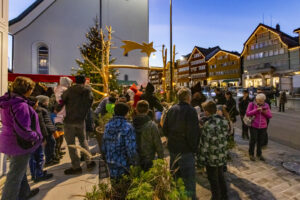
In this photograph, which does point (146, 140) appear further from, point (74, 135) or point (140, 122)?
point (74, 135)

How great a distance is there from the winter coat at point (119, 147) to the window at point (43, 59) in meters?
17.6

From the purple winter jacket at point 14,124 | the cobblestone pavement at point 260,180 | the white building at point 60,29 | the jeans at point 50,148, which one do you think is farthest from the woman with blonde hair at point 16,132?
the white building at point 60,29

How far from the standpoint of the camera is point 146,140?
8.14ft

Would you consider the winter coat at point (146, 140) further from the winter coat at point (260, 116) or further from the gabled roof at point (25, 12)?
the gabled roof at point (25, 12)

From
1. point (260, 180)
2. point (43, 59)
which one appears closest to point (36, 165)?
point (260, 180)

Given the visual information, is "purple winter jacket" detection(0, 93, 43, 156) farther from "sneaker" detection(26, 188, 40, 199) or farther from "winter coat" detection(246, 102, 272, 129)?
"winter coat" detection(246, 102, 272, 129)

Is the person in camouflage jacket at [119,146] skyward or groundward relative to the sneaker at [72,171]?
skyward

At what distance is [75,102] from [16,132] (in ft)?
4.29

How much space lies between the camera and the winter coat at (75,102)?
131 inches

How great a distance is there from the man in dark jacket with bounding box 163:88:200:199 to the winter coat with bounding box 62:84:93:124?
1.95 m

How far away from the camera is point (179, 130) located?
2469 mm

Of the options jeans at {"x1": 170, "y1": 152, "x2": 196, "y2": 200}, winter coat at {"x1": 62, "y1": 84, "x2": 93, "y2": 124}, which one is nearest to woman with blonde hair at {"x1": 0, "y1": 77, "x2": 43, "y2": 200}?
winter coat at {"x1": 62, "y1": 84, "x2": 93, "y2": 124}

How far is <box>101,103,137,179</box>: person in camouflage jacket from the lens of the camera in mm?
2072

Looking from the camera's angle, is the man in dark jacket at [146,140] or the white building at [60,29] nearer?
the man in dark jacket at [146,140]
